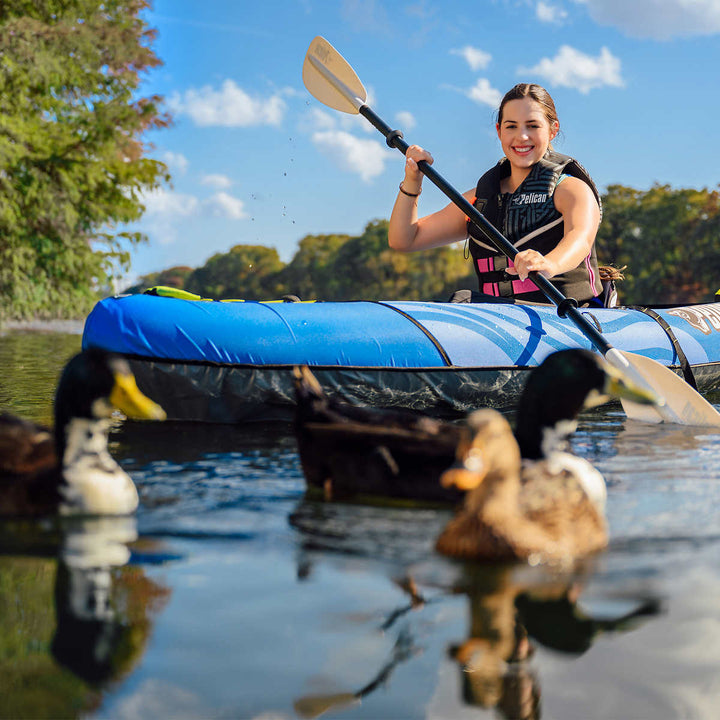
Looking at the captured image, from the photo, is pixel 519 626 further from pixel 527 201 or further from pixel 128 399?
pixel 527 201

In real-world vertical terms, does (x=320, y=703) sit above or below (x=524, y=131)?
below

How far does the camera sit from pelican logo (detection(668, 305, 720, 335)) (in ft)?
20.0

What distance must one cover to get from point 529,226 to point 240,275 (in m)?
77.1

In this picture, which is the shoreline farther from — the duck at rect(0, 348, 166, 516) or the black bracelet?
the duck at rect(0, 348, 166, 516)

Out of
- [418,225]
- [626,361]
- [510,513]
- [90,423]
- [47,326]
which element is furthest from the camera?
[47,326]

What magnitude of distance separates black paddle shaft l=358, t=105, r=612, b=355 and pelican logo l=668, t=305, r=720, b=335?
115 cm

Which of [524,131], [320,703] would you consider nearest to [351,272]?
[524,131]

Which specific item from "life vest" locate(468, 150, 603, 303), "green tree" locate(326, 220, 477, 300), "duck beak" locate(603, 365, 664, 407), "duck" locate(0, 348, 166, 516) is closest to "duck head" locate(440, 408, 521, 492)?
"duck beak" locate(603, 365, 664, 407)

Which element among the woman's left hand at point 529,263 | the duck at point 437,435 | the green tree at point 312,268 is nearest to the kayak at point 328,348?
the woman's left hand at point 529,263

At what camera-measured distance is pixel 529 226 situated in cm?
566

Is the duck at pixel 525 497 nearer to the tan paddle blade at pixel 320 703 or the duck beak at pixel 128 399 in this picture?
the tan paddle blade at pixel 320 703

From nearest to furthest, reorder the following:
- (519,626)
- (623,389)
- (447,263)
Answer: (519,626)
(623,389)
(447,263)

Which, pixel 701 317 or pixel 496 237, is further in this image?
pixel 701 317

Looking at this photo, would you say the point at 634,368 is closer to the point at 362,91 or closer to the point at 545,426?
the point at 545,426
